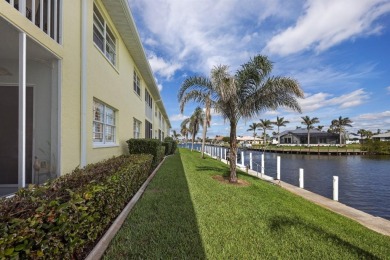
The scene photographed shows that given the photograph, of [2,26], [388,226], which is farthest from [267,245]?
[2,26]

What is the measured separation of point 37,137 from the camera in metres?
5.56

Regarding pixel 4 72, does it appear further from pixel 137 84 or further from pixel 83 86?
pixel 137 84

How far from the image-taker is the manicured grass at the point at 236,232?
3979 millimetres

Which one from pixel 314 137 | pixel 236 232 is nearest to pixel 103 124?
pixel 236 232

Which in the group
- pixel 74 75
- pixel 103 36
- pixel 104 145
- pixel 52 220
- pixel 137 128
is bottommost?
pixel 52 220

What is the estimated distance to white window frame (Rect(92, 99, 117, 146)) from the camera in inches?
321

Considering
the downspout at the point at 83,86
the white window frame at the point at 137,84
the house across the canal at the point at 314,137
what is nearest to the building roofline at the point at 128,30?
the white window frame at the point at 137,84

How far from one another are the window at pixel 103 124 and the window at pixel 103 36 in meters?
1.97

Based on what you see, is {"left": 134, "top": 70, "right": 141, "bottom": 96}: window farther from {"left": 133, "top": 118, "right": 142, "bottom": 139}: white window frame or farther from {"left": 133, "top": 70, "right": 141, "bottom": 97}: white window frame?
{"left": 133, "top": 118, "right": 142, "bottom": 139}: white window frame

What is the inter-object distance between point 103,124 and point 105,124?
219 millimetres

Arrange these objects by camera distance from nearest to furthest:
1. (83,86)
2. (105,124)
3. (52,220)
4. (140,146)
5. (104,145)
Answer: (52,220) < (83,86) < (104,145) < (105,124) < (140,146)

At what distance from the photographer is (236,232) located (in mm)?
4816

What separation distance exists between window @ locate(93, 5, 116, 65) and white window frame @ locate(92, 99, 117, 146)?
1.93 metres

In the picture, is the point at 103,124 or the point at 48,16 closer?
the point at 48,16
